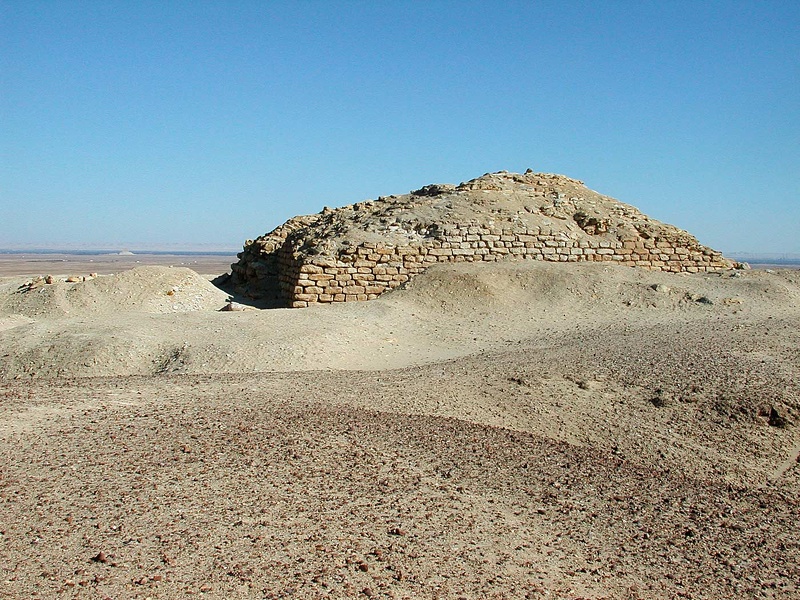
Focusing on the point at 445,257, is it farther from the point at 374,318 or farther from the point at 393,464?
the point at 393,464

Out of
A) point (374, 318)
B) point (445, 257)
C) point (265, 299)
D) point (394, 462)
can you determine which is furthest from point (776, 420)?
point (265, 299)

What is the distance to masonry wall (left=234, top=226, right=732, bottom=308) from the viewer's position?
49.9 ft

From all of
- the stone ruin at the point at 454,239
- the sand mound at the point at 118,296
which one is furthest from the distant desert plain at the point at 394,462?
the stone ruin at the point at 454,239

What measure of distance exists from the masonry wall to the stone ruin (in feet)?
0.07

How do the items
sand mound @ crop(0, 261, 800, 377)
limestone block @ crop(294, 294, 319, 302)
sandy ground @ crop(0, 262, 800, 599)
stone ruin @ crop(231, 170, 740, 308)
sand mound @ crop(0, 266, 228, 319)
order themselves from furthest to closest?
stone ruin @ crop(231, 170, 740, 308) → limestone block @ crop(294, 294, 319, 302) → sand mound @ crop(0, 266, 228, 319) → sand mound @ crop(0, 261, 800, 377) → sandy ground @ crop(0, 262, 800, 599)

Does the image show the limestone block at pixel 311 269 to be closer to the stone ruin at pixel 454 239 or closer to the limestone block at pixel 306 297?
the stone ruin at pixel 454 239

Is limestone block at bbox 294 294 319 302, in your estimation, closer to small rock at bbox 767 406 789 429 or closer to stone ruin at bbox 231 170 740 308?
stone ruin at bbox 231 170 740 308

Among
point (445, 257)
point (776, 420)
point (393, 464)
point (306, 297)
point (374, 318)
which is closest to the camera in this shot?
point (393, 464)

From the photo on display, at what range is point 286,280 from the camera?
16359mm

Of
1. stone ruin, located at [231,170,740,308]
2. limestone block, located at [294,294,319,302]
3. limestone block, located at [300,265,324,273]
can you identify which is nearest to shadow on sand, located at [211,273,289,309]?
stone ruin, located at [231,170,740,308]

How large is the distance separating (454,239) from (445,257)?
491mm

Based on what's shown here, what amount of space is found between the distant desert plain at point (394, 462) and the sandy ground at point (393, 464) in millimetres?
20

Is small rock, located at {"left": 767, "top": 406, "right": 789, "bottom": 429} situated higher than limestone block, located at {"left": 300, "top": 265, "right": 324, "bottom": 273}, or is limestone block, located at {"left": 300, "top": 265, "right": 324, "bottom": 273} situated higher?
limestone block, located at {"left": 300, "top": 265, "right": 324, "bottom": 273}

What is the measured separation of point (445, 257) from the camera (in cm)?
1625
